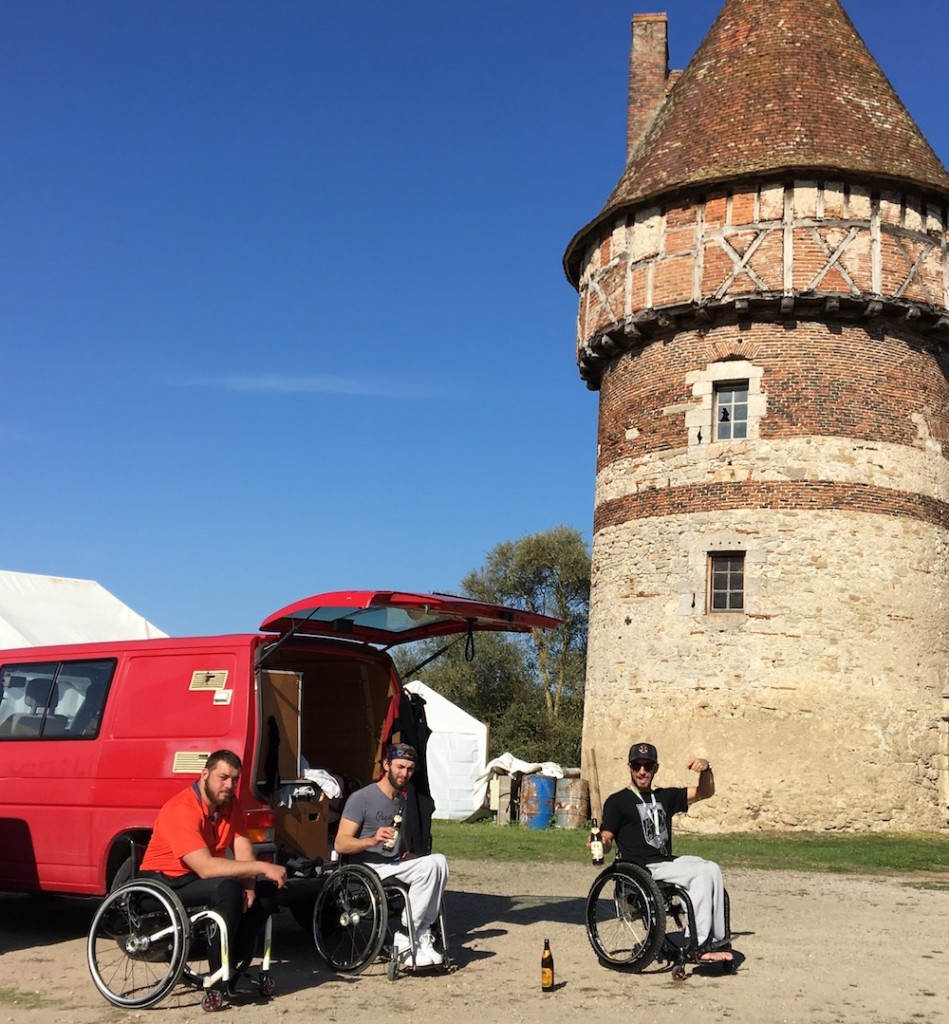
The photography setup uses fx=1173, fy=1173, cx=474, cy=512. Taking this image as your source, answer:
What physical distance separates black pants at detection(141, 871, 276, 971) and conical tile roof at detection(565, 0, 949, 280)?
53.8 feet

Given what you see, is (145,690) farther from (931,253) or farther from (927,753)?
(931,253)

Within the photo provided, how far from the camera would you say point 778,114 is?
20.9 m

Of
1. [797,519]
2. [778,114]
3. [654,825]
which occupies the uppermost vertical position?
[778,114]

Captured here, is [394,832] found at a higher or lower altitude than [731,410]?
lower

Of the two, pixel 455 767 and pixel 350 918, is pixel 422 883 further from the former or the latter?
pixel 455 767

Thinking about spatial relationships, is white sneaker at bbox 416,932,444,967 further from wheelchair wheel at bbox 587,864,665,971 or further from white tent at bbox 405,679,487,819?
white tent at bbox 405,679,487,819

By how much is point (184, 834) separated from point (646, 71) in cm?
2278

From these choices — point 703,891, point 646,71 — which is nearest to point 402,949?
point 703,891

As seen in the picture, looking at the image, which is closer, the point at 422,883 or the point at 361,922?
the point at 422,883

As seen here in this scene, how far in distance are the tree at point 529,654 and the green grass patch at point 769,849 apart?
22605mm

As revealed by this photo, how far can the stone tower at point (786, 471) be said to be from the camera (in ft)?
63.5

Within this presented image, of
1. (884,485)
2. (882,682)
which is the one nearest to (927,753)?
(882,682)

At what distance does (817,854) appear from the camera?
16828 mm

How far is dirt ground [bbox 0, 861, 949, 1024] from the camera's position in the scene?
6.79m
